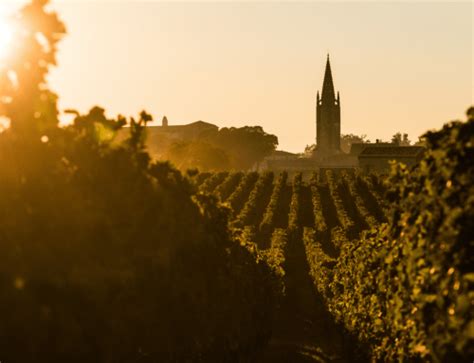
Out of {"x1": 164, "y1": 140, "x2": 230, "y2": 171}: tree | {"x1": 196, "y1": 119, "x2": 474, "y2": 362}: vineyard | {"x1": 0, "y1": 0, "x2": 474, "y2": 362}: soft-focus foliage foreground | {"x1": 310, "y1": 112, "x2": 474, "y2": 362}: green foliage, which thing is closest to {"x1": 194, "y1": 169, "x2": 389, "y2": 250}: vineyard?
{"x1": 196, "y1": 119, "x2": 474, "y2": 362}: vineyard

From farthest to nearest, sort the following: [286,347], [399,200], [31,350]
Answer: [286,347]
[399,200]
[31,350]

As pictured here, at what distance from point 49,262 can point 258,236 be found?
47475 mm

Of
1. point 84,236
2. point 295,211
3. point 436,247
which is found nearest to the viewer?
point 84,236

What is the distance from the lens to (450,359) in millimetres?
11070

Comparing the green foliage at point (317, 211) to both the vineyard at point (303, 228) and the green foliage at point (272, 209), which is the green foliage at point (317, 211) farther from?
the green foliage at point (272, 209)

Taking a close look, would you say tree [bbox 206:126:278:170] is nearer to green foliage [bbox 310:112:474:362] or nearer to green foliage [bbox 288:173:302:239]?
green foliage [bbox 288:173:302:239]

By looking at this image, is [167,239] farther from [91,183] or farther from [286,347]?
[286,347]

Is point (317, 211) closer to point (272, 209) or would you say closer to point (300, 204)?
point (272, 209)

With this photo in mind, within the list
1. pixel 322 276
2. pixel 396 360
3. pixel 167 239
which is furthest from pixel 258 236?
pixel 167 239

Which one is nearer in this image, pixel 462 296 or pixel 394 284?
pixel 462 296

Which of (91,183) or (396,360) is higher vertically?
(91,183)

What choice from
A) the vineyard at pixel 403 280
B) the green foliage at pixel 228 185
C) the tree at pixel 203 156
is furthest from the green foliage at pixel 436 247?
the tree at pixel 203 156

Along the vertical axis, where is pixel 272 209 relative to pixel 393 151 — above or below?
below

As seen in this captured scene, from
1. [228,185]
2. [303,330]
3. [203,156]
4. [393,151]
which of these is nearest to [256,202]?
[228,185]
